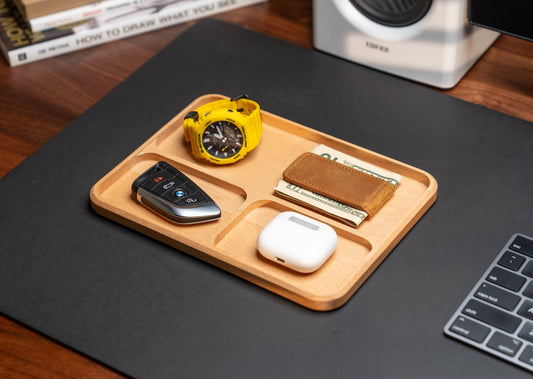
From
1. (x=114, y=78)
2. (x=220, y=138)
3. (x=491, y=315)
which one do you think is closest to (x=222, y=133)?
(x=220, y=138)

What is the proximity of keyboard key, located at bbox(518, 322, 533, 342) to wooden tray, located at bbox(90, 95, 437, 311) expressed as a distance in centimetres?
17

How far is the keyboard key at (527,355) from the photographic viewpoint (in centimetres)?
77

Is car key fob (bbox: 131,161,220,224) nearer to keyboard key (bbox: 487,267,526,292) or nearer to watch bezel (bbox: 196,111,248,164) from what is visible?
watch bezel (bbox: 196,111,248,164)

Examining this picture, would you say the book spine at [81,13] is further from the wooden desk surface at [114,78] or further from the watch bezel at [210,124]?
the watch bezel at [210,124]

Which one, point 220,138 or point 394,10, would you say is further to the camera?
point 394,10

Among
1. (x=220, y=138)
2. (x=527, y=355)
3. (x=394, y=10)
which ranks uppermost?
(x=394, y=10)

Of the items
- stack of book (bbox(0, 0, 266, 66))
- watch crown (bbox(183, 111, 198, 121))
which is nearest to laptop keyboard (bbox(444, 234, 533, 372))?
watch crown (bbox(183, 111, 198, 121))

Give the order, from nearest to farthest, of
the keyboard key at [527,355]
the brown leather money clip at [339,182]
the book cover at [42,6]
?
the keyboard key at [527,355], the brown leather money clip at [339,182], the book cover at [42,6]

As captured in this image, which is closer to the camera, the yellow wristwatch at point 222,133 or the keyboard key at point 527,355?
the keyboard key at point 527,355

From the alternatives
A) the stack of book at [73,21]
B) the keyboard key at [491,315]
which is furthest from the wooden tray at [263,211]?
the stack of book at [73,21]

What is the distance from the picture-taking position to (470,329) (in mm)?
803

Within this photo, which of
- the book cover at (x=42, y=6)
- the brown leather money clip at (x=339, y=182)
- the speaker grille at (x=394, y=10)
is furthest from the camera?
the book cover at (x=42, y=6)

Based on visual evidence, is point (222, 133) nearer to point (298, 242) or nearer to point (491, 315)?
point (298, 242)

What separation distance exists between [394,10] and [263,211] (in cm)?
36
